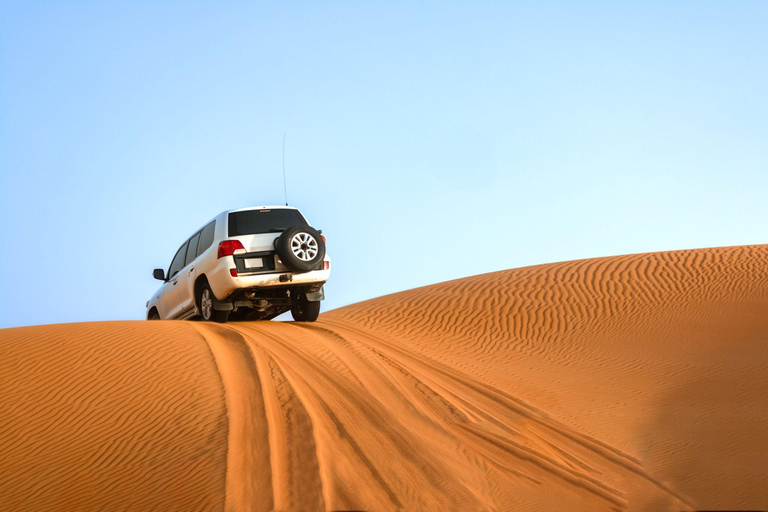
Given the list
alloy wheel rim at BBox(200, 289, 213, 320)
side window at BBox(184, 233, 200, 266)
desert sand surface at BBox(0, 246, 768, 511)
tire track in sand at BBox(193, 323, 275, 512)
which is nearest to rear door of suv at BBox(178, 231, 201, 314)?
side window at BBox(184, 233, 200, 266)

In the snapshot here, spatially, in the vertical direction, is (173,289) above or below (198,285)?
below

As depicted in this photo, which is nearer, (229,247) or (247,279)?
(247,279)

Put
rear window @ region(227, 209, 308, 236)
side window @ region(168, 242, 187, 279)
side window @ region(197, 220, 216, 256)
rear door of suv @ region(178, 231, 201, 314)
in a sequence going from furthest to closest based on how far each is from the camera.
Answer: side window @ region(168, 242, 187, 279)
rear door of suv @ region(178, 231, 201, 314)
side window @ region(197, 220, 216, 256)
rear window @ region(227, 209, 308, 236)

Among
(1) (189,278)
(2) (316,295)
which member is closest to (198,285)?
(1) (189,278)

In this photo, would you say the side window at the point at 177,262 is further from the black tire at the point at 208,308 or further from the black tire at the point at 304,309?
the black tire at the point at 304,309

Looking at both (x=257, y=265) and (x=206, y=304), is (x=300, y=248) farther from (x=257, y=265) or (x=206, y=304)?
(x=206, y=304)

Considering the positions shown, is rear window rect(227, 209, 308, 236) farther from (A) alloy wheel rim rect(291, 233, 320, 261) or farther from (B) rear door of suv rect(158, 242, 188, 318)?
(B) rear door of suv rect(158, 242, 188, 318)

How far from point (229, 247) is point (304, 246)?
1.15 metres

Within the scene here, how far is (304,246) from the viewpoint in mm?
10664

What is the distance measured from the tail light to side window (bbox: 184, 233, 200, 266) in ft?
5.19

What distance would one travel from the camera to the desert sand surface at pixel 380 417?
18.8 feet

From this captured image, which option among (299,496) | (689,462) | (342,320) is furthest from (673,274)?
(299,496)

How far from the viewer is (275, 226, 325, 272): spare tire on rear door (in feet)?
34.5

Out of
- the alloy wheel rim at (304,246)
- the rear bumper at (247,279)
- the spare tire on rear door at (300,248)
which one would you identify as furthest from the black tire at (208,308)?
the alloy wheel rim at (304,246)
